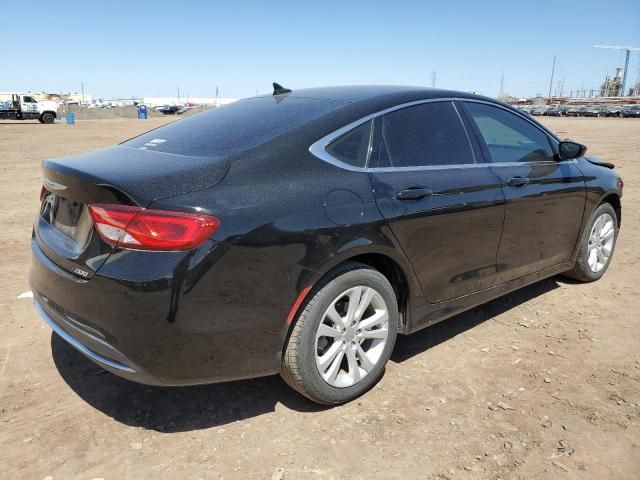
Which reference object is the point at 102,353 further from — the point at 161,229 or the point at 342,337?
the point at 342,337

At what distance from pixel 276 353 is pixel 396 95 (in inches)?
68.3

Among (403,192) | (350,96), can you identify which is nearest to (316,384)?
(403,192)

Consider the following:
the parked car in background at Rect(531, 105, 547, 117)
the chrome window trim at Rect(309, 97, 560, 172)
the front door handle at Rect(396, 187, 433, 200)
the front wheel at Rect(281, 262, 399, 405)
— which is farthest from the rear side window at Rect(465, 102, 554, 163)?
the parked car in background at Rect(531, 105, 547, 117)

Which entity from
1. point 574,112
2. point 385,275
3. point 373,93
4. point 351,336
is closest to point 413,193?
point 385,275

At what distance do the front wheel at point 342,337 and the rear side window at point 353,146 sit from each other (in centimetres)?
56

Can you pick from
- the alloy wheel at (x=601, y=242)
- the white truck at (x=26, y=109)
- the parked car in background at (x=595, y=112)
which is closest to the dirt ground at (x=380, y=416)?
the alloy wheel at (x=601, y=242)

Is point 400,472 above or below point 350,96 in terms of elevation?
below

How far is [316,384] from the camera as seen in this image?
107 inches

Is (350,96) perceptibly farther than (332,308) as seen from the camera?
Yes

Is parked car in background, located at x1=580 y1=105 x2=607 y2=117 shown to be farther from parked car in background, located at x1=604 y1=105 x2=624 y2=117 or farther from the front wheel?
the front wheel

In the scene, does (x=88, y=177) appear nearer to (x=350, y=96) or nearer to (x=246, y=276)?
(x=246, y=276)

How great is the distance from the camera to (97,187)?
238 cm

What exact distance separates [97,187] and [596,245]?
14.1ft

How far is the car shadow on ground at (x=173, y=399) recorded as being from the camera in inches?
109
